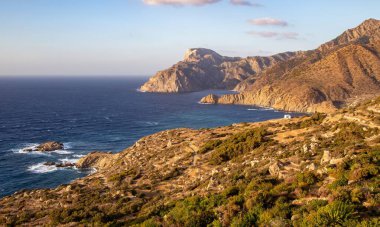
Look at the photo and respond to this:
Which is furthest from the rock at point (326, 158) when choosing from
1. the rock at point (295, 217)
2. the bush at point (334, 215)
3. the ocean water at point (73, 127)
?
the ocean water at point (73, 127)

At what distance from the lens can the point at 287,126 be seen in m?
43.3

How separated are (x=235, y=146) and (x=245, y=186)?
15495 millimetres

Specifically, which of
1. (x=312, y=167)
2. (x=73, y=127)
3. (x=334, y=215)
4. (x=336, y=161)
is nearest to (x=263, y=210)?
(x=334, y=215)

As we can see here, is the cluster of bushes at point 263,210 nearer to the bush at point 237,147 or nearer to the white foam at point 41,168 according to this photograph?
the bush at point 237,147

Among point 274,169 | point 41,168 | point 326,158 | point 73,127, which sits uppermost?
point 326,158

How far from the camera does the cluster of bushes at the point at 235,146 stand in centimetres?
3578

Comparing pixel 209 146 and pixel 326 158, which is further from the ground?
pixel 326 158

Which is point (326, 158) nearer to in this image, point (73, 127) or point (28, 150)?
point (28, 150)

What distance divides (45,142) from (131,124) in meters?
39.2

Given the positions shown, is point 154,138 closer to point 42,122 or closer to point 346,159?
point 346,159

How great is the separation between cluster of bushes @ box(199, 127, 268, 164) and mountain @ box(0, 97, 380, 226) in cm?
11

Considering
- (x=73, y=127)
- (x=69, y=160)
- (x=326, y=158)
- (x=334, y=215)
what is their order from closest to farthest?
1. (x=334, y=215)
2. (x=326, y=158)
3. (x=69, y=160)
4. (x=73, y=127)

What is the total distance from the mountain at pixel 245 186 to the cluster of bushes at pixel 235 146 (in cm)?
11

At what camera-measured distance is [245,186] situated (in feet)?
71.1
